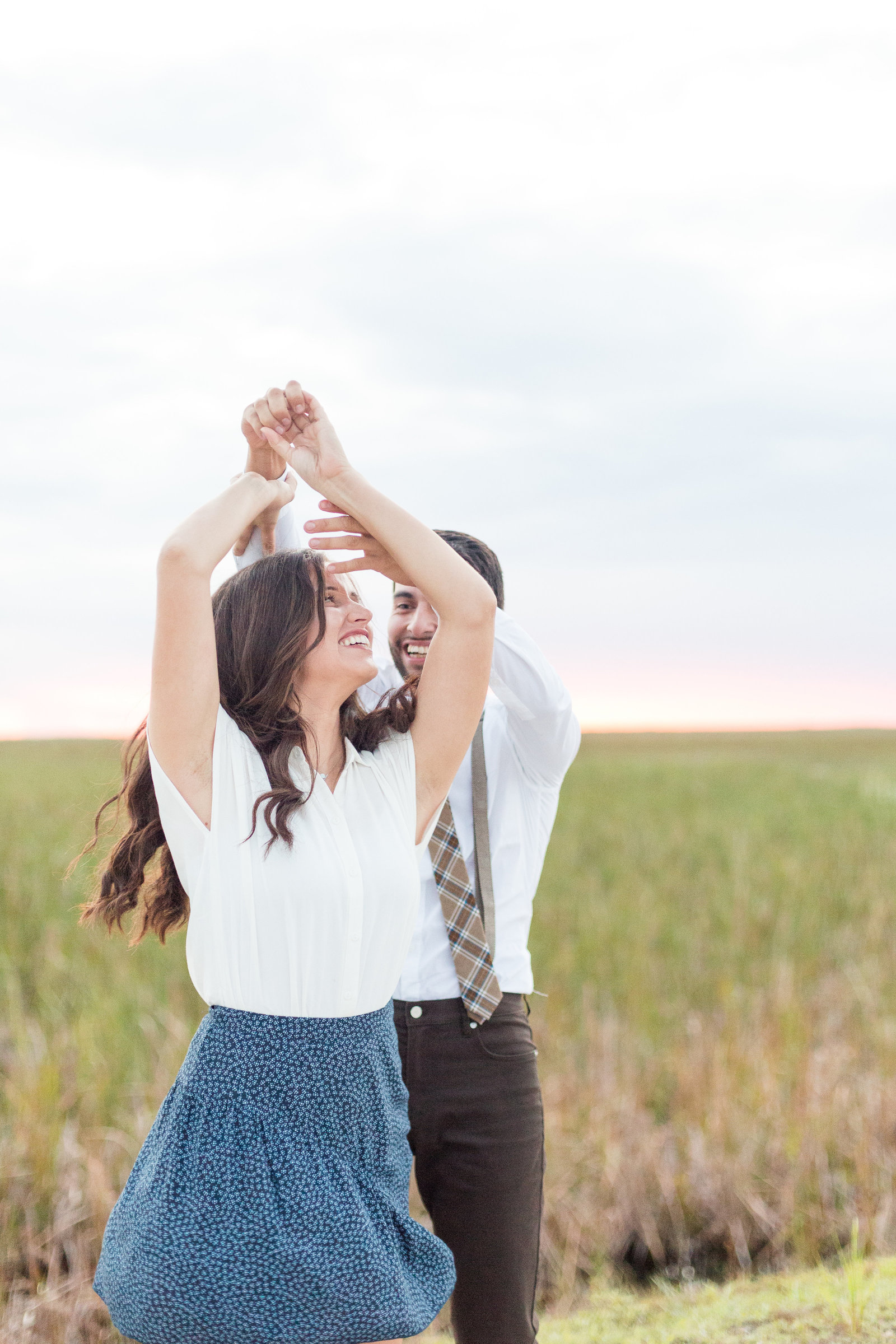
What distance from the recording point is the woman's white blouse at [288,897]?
1768 millimetres

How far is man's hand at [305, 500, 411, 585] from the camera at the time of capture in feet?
7.06

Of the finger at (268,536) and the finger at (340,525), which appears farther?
the finger at (268,536)

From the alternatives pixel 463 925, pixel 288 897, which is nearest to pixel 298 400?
pixel 288 897

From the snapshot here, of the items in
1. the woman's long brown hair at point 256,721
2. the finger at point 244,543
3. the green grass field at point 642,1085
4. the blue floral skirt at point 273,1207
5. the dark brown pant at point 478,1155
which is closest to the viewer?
the blue floral skirt at point 273,1207

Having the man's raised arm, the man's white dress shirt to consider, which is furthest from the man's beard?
the man's raised arm

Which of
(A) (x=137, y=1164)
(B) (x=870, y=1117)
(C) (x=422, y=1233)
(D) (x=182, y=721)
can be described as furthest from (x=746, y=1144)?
(D) (x=182, y=721)

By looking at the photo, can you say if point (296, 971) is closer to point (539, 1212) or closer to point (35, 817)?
point (539, 1212)

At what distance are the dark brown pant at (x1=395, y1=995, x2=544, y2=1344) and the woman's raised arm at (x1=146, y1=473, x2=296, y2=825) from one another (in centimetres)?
83

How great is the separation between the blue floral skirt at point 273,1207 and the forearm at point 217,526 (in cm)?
74

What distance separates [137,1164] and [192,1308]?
10.8 inches

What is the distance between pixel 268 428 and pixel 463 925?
1.11 meters

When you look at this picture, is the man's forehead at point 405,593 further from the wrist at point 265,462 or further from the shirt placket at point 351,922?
the shirt placket at point 351,922

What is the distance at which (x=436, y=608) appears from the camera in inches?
82.4

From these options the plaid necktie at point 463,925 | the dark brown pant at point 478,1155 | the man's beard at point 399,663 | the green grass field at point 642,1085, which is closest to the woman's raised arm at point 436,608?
the plaid necktie at point 463,925
